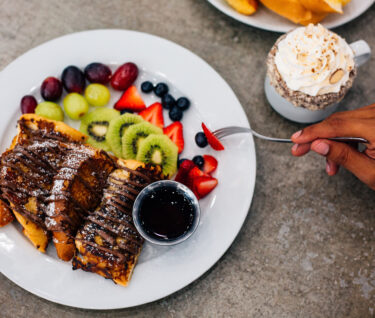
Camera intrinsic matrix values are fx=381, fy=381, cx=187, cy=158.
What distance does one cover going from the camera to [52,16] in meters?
1.88

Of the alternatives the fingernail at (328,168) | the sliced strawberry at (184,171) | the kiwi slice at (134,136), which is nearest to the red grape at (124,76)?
the kiwi slice at (134,136)

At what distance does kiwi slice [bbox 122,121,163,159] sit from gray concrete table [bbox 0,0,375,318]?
1.57 ft

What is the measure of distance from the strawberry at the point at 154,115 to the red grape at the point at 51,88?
1.21 feet

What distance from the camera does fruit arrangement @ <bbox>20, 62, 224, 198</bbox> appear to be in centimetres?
155

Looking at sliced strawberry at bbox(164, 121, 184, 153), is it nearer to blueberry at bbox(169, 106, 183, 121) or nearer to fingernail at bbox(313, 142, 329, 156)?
blueberry at bbox(169, 106, 183, 121)

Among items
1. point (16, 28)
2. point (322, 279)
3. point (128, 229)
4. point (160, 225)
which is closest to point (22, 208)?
point (128, 229)

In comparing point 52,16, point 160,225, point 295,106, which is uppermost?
point 52,16

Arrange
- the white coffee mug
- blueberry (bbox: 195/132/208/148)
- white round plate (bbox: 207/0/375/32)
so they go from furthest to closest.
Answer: white round plate (bbox: 207/0/375/32) → blueberry (bbox: 195/132/208/148) → the white coffee mug

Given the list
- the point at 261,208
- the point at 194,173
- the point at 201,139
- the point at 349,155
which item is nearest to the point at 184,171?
the point at 194,173

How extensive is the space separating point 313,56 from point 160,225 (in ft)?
2.78

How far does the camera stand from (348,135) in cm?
135

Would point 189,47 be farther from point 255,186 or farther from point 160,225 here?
point 160,225

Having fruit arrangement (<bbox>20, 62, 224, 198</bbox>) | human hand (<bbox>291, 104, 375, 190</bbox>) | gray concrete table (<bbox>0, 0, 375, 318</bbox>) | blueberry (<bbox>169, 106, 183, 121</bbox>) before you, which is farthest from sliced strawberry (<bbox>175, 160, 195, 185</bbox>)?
human hand (<bbox>291, 104, 375, 190</bbox>)

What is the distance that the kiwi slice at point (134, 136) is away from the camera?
1.57 meters
